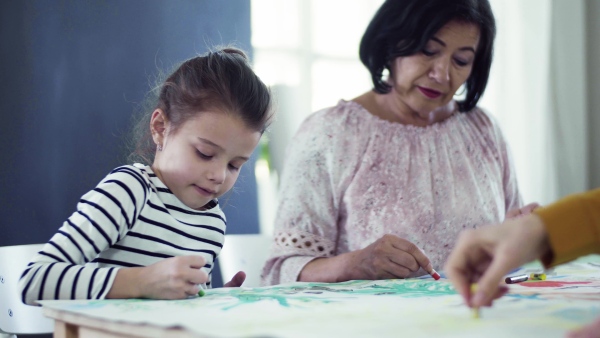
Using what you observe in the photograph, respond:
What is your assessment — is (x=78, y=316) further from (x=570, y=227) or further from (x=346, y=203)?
(x=346, y=203)

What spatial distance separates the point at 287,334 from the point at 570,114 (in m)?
3.16

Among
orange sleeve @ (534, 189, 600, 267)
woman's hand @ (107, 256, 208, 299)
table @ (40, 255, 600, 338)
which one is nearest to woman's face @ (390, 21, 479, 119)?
table @ (40, 255, 600, 338)

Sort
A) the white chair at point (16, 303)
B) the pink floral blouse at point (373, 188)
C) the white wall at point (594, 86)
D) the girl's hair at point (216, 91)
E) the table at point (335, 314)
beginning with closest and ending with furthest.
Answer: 1. the table at point (335, 314)
2. the girl's hair at point (216, 91)
3. the white chair at point (16, 303)
4. the pink floral blouse at point (373, 188)
5. the white wall at point (594, 86)

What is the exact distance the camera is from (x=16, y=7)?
1.75m

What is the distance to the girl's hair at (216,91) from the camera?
1228 millimetres

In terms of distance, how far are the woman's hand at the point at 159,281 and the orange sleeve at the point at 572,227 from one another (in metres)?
0.46

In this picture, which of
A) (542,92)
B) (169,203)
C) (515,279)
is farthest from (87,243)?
(542,92)

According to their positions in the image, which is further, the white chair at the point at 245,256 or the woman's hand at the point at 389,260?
the white chair at the point at 245,256

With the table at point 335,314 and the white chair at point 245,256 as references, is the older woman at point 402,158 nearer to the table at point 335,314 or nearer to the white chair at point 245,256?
the white chair at point 245,256

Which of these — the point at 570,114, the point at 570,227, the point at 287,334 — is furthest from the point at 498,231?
the point at 570,114

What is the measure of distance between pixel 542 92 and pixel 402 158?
201 cm

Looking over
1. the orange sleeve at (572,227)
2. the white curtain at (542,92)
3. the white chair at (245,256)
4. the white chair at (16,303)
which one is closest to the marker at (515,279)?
the orange sleeve at (572,227)

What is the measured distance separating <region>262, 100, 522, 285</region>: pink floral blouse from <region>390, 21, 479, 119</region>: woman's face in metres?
0.08

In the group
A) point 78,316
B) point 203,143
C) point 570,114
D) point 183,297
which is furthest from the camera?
point 570,114
